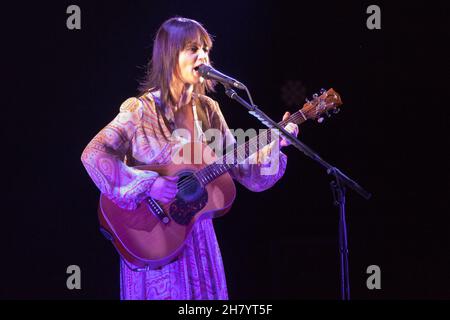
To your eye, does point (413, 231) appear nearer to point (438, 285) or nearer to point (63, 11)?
point (438, 285)

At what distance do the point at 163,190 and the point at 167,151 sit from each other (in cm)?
21

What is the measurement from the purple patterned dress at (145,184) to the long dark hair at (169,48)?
0.21 ft

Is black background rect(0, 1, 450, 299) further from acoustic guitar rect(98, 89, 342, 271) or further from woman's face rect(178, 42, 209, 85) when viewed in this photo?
acoustic guitar rect(98, 89, 342, 271)

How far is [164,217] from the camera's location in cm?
264

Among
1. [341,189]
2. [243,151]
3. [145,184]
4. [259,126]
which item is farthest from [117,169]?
[259,126]

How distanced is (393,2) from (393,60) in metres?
0.38

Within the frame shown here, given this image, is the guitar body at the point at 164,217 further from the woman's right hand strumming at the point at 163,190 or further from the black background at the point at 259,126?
the black background at the point at 259,126

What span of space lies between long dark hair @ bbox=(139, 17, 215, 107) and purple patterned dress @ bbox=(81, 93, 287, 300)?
2.5 inches

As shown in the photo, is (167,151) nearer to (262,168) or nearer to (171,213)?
(171,213)

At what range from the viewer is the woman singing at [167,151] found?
261 cm

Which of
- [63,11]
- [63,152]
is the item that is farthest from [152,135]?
[63,11]

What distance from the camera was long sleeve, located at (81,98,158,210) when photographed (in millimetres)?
2600

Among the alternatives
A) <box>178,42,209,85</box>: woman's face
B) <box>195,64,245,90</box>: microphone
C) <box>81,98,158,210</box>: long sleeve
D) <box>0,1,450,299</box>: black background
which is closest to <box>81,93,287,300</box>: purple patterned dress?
<box>81,98,158,210</box>: long sleeve

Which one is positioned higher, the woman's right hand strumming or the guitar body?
the woman's right hand strumming
